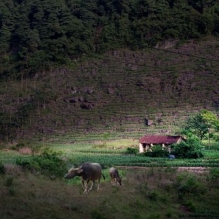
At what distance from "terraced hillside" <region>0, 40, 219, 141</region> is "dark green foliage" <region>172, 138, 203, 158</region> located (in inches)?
510

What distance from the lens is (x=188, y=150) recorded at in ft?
118

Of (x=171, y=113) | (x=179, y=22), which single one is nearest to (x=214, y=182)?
(x=171, y=113)

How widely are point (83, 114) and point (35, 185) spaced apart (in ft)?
121

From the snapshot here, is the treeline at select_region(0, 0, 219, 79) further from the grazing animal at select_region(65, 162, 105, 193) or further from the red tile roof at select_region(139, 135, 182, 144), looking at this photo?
the grazing animal at select_region(65, 162, 105, 193)

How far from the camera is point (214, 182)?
75.2ft

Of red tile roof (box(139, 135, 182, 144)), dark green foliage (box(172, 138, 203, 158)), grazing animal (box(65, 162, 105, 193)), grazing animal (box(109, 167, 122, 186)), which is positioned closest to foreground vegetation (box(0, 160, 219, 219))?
grazing animal (box(109, 167, 122, 186))

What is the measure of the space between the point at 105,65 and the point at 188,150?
28.7 m

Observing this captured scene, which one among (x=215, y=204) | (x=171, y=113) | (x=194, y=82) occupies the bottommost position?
(x=215, y=204)

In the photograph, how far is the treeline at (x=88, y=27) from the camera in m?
65.8

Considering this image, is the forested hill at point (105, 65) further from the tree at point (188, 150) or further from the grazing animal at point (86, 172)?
the grazing animal at point (86, 172)

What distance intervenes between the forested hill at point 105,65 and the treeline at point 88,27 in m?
0.13

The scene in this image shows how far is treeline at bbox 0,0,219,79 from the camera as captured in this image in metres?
65.8

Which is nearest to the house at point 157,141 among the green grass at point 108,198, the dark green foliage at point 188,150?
the dark green foliage at point 188,150

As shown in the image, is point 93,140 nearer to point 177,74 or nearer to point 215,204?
point 177,74
